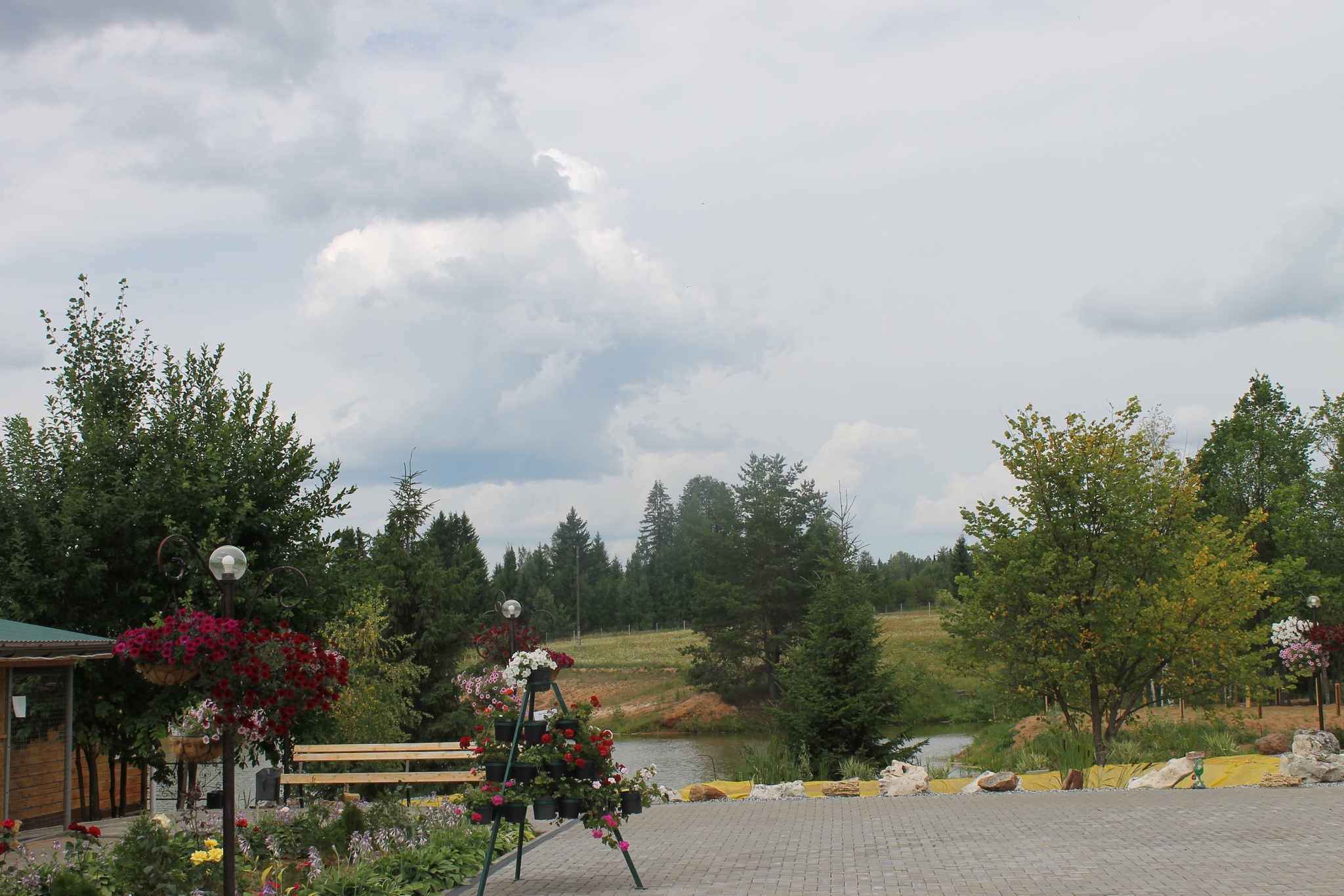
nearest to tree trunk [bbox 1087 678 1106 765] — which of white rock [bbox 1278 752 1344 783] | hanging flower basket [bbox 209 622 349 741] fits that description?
white rock [bbox 1278 752 1344 783]

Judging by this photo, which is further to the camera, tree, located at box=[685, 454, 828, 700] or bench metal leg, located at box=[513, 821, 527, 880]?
tree, located at box=[685, 454, 828, 700]

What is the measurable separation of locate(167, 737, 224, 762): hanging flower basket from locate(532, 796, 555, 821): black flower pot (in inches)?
105

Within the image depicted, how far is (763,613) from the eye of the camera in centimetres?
4034

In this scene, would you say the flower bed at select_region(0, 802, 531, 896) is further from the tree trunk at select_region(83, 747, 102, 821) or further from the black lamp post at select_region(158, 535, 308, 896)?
the tree trunk at select_region(83, 747, 102, 821)

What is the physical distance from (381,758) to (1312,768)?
1290cm

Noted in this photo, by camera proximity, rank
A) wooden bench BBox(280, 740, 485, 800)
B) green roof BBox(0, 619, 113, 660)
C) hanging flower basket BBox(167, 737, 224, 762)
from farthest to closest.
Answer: wooden bench BBox(280, 740, 485, 800), green roof BBox(0, 619, 113, 660), hanging flower basket BBox(167, 737, 224, 762)

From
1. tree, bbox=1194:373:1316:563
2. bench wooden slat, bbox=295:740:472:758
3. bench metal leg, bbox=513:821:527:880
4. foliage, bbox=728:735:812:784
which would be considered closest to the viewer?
bench metal leg, bbox=513:821:527:880

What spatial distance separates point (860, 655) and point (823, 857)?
940cm

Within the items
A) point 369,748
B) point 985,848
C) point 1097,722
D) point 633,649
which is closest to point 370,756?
point 369,748

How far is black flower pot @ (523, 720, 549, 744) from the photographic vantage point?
324 inches

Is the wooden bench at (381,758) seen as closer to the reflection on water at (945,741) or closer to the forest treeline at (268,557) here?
the forest treeline at (268,557)

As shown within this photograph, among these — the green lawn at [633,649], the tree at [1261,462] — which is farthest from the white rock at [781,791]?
the green lawn at [633,649]

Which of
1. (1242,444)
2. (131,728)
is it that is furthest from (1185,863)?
(1242,444)

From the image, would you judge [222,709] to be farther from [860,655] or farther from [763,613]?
[763,613]
